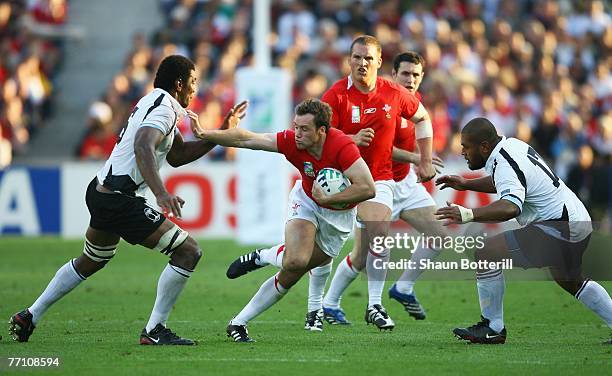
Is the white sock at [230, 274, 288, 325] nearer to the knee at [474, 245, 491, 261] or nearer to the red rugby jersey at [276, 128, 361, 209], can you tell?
the red rugby jersey at [276, 128, 361, 209]

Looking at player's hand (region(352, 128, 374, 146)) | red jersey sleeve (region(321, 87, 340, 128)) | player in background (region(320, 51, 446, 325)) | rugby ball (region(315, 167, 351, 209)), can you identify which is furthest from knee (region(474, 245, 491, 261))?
player in background (region(320, 51, 446, 325))

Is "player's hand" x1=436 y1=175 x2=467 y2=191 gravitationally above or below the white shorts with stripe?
above

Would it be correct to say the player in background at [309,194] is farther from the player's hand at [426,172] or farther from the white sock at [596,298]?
the white sock at [596,298]

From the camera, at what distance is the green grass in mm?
9289

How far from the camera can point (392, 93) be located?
12.2m

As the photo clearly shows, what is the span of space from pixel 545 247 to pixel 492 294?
2.09ft

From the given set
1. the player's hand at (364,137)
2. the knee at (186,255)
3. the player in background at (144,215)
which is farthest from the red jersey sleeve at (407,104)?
the knee at (186,255)

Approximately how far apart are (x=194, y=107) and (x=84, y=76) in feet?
16.6

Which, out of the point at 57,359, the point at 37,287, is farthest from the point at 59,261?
the point at 57,359

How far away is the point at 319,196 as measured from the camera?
10.2 meters

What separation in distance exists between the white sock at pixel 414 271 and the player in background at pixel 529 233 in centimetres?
236

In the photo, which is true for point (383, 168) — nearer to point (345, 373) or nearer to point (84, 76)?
point (345, 373)

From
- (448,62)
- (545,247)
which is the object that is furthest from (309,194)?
(448,62)

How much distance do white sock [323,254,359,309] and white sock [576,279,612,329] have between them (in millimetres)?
2641
